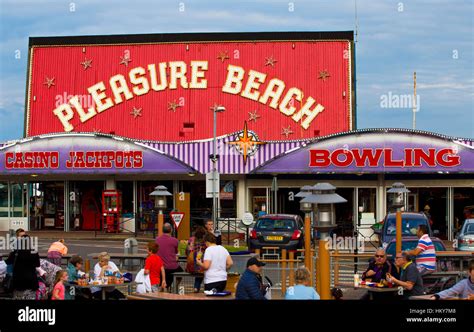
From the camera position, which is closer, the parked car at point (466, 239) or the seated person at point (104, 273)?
the seated person at point (104, 273)

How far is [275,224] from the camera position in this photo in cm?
3166

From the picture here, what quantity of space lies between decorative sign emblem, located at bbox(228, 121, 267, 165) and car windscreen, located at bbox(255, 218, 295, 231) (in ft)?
38.8

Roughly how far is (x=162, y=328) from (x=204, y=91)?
38.8 metres

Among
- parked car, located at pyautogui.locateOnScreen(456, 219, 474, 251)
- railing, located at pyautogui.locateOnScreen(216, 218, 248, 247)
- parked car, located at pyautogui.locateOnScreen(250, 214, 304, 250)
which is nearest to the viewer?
parked car, located at pyautogui.locateOnScreen(456, 219, 474, 251)

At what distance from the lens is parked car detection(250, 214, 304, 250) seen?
3111 cm

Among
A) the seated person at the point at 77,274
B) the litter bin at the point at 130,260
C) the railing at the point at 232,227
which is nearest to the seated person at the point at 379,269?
the seated person at the point at 77,274

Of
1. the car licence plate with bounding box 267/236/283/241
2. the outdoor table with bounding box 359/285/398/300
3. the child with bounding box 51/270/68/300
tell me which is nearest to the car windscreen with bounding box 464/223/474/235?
the car licence plate with bounding box 267/236/283/241

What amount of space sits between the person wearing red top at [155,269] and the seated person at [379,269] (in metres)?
4.05

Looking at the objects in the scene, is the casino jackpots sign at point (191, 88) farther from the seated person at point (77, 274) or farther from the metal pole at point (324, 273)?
the metal pole at point (324, 273)

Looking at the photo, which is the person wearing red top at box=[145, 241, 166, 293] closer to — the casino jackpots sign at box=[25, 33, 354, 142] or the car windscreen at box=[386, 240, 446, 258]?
the car windscreen at box=[386, 240, 446, 258]

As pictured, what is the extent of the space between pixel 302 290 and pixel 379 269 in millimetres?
5016

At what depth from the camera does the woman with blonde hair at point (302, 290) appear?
13.9 meters

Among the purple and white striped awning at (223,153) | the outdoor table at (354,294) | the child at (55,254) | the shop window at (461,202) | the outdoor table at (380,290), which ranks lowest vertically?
the outdoor table at (354,294)

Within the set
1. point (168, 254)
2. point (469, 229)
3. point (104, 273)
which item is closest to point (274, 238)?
point (469, 229)
